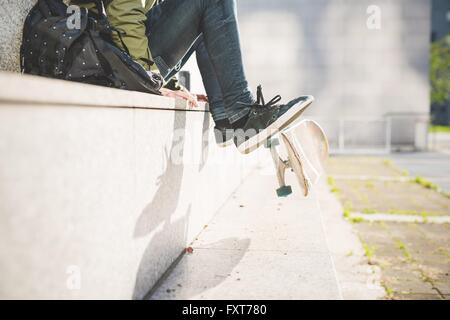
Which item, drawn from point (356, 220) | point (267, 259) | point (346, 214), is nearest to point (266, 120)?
point (267, 259)

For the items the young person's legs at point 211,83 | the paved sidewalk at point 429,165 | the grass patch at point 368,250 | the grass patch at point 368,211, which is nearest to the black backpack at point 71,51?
the young person's legs at point 211,83

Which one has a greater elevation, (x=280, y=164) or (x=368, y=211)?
(x=280, y=164)

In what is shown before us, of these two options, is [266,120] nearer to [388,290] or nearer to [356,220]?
[388,290]

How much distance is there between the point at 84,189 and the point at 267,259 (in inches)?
42.7

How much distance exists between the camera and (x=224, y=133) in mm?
2270

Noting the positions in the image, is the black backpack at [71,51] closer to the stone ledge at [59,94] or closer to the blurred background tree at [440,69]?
the stone ledge at [59,94]

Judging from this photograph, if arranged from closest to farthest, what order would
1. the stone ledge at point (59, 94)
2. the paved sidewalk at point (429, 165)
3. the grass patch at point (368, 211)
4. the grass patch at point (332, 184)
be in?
the stone ledge at point (59, 94) < the grass patch at point (368, 211) < the grass patch at point (332, 184) < the paved sidewalk at point (429, 165)

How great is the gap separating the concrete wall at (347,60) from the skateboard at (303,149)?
1065 centimetres

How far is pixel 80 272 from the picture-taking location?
1038 mm

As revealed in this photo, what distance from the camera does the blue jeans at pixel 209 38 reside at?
6.84ft

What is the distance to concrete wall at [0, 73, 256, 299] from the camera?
0.79 m

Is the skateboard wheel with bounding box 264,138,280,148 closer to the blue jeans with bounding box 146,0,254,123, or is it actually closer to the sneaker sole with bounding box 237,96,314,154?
the sneaker sole with bounding box 237,96,314,154

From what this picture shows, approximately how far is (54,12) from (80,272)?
3.27 ft

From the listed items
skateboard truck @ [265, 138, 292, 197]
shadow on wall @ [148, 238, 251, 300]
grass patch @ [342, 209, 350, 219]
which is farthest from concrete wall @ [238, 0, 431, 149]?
shadow on wall @ [148, 238, 251, 300]
